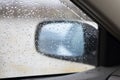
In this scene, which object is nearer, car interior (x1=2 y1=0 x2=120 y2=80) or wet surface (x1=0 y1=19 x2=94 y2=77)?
car interior (x1=2 y1=0 x2=120 y2=80)

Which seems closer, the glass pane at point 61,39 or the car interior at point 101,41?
the car interior at point 101,41

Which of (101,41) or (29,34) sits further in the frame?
(101,41)

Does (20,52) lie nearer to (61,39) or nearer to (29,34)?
(29,34)

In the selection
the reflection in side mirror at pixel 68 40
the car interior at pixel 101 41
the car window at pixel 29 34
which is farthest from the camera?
the reflection in side mirror at pixel 68 40

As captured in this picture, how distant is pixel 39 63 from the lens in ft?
5.35

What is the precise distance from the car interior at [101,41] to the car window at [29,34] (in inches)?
0.9

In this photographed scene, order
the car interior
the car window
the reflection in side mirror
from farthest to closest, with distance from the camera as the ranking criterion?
the reflection in side mirror < the car window < the car interior

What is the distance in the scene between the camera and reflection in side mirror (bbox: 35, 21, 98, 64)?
5.33 ft

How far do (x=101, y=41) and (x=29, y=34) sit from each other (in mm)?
431

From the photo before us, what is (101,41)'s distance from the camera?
5.70ft

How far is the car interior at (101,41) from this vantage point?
135 cm

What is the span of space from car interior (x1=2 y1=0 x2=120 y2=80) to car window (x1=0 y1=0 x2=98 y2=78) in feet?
0.07

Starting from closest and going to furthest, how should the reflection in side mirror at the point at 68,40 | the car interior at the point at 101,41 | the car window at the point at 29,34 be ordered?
the car interior at the point at 101,41, the car window at the point at 29,34, the reflection in side mirror at the point at 68,40

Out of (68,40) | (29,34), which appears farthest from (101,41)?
(29,34)
